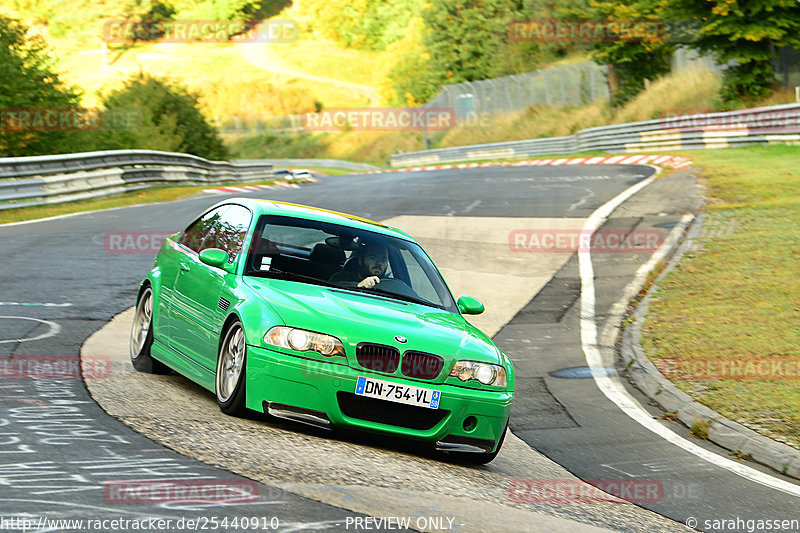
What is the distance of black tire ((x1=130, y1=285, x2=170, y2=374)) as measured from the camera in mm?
8484

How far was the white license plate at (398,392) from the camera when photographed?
6.45 metres

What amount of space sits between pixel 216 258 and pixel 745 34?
109 ft

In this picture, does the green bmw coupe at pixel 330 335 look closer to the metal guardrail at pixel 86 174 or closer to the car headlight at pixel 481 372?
the car headlight at pixel 481 372

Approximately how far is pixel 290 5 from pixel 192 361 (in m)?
163

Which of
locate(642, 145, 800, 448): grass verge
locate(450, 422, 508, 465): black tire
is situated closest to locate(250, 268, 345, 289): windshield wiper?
locate(450, 422, 508, 465): black tire

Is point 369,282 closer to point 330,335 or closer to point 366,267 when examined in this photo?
point 366,267

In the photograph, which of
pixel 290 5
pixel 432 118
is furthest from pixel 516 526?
pixel 290 5

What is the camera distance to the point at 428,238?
19266 millimetres

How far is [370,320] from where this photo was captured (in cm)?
673

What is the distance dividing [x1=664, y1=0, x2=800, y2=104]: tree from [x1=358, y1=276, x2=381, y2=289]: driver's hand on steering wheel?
3216cm

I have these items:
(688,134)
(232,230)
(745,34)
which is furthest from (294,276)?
(745,34)

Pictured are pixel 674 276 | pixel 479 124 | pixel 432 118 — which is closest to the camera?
pixel 674 276

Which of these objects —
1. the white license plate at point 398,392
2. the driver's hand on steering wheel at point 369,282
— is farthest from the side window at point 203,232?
the white license plate at point 398,392

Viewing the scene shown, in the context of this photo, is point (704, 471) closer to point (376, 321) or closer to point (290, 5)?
point (376, 321)
